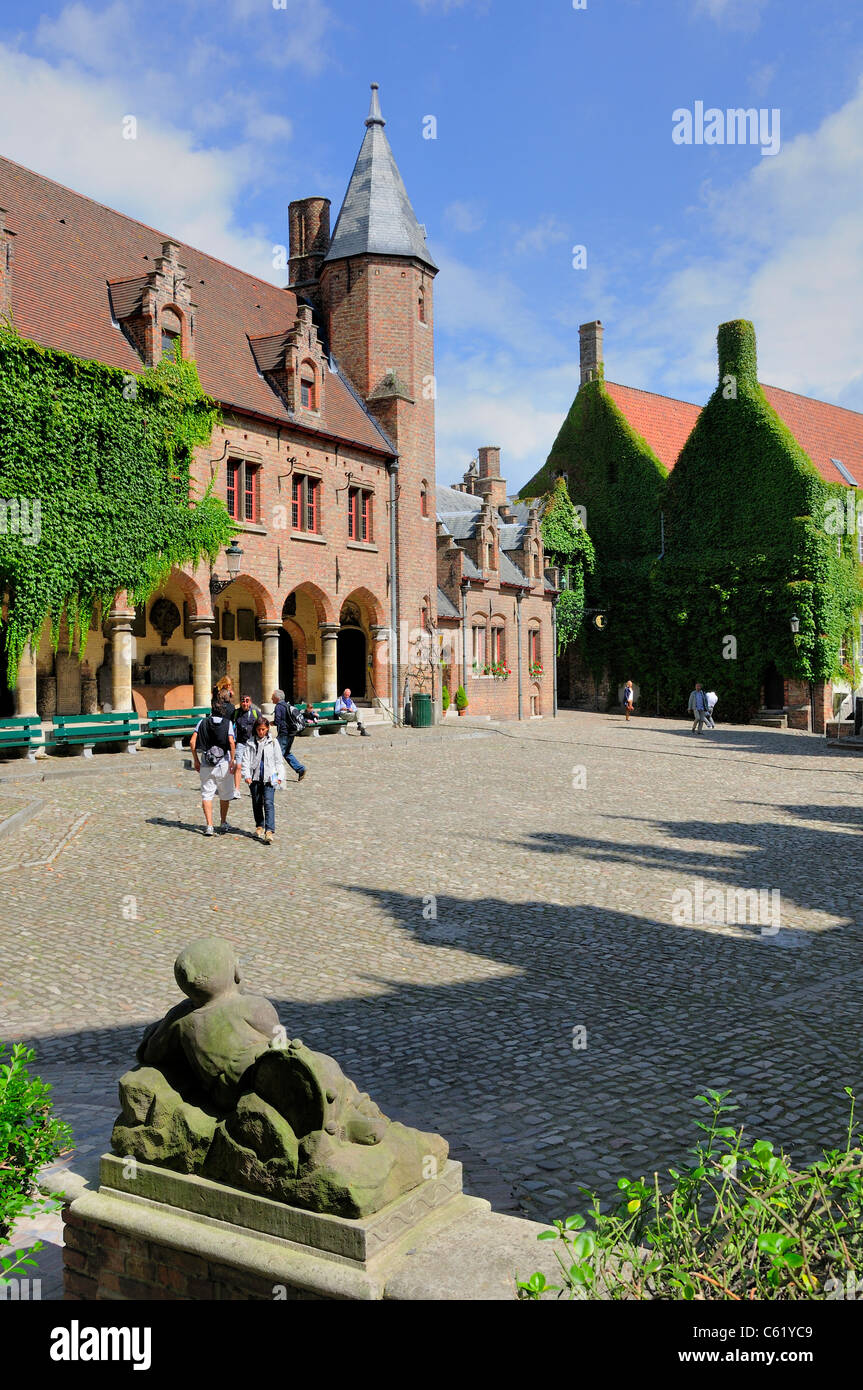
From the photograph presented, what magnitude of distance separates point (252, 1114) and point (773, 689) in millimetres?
40456

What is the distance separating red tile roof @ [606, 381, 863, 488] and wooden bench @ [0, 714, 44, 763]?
3460 cm

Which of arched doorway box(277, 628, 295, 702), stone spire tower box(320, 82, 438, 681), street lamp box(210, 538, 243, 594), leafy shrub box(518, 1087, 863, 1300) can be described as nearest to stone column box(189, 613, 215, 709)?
street lamp box(210, 538, 243, 594)

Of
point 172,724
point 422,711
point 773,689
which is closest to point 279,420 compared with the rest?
point 172,724

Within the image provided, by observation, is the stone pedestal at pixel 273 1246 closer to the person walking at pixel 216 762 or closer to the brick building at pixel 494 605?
the person walking at pixel 216 762

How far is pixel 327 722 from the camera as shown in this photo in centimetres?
2698

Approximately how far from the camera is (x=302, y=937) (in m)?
8.08

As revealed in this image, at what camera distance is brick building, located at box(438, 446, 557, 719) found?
3803 centimetres

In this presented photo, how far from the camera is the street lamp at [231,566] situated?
2398 cm

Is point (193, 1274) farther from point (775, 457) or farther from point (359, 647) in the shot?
point (775, 457)

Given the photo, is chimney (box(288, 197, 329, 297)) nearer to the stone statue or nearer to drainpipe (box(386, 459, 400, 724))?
drainpipe (box(386, 459, 400, 724))

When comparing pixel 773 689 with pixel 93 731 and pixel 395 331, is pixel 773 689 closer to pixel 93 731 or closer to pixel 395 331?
pixel 395 331

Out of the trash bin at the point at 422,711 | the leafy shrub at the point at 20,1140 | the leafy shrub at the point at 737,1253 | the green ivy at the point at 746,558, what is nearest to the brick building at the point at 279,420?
the trash bin at the point at 422,711

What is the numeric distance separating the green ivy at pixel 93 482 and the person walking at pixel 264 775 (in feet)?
34.2
